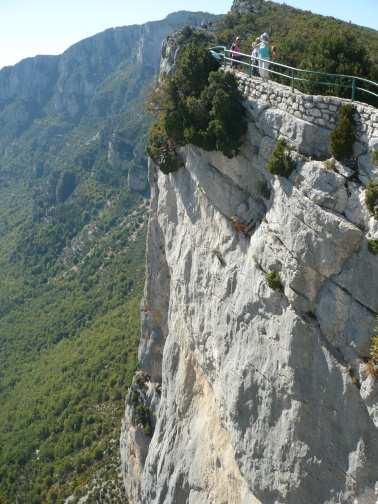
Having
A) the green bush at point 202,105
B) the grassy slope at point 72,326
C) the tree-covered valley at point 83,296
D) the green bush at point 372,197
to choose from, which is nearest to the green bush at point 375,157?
the green bush at point 372,197

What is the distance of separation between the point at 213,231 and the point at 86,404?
1986 inches

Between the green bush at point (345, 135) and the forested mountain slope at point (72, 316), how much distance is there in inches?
1257

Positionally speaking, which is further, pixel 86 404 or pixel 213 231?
pixel 86 404

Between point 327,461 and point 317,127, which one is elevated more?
point 317,127

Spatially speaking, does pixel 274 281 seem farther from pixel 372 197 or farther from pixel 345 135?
pixel 345 135

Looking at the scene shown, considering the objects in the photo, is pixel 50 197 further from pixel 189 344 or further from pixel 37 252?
pixel 189 344

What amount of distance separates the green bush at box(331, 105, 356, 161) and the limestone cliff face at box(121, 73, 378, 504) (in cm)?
37

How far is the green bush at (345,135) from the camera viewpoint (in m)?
16.2

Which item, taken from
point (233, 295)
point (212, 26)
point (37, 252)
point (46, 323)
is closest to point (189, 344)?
point (233, 295)

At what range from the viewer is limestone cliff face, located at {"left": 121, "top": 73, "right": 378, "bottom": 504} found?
52.6ft

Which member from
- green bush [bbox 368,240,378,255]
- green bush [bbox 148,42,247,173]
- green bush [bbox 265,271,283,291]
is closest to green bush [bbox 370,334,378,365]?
green bush [bbox 368,240,378,255]

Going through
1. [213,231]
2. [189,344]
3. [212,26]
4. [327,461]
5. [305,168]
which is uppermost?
[212,26]

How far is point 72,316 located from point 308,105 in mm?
90851

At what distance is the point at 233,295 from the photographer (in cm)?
Result: 2277
